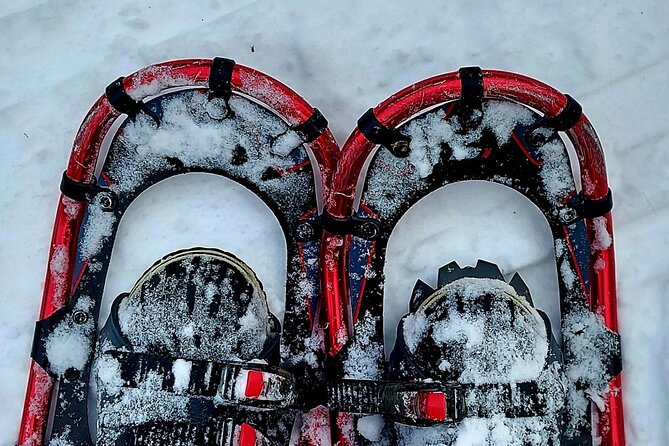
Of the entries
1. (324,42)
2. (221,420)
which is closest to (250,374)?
(221,420)

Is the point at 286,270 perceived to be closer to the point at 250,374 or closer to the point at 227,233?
the point at 227,233

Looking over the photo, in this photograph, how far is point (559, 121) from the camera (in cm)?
138

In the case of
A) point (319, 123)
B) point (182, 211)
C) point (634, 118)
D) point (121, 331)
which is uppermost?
point (634, 118)

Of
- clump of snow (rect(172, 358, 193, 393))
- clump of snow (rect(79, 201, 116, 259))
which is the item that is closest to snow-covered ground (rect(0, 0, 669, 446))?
clump of snow (rect(79, 201, 116, 259))

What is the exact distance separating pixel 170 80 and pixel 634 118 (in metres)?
1.02

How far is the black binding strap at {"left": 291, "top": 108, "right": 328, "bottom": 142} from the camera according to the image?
1.42m

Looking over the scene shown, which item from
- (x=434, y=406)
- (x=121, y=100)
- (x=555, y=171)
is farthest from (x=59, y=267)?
(x=555, y=171)

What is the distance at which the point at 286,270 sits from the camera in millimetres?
1546

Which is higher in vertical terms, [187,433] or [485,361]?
[485,361]

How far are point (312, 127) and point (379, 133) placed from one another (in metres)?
0.13

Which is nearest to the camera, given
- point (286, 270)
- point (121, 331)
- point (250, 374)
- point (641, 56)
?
point (250, 374)

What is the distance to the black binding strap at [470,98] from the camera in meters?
1.36

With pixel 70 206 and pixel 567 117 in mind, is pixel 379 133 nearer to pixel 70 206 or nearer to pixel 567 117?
pixel 567 117

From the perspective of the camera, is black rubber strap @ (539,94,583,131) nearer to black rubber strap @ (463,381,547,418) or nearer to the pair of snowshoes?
the pair of snowshoes
